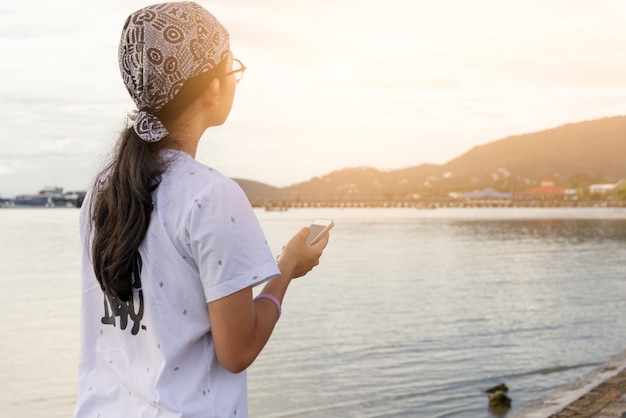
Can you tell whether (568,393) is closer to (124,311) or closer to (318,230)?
(318,230)

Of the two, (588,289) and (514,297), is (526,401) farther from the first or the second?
(588,289)

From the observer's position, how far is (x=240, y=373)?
1713 millimetres

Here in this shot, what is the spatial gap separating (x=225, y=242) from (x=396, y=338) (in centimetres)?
1886

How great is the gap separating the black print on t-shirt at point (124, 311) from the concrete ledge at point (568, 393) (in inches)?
270

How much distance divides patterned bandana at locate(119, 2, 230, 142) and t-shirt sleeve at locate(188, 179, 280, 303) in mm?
274

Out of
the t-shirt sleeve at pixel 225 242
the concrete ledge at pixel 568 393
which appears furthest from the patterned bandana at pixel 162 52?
the concrete ledge at pixel 568 393

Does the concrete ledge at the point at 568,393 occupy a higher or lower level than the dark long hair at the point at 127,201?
lower

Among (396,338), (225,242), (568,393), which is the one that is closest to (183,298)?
(225,242)

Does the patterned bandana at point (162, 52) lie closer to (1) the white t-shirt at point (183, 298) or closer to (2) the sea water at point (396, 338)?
(1) the white t-shirt at point (183, 298)

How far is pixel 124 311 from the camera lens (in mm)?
1747

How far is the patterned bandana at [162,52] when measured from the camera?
170 centimetres

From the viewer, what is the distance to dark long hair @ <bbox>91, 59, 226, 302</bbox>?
5.44ft

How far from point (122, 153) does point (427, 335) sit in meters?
19.1

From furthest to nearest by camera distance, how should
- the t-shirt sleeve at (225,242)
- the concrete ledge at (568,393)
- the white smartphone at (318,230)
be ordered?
the concrete ledge at (568,393), the white smartphone at (318,230), the t-shirt sleeve at (225,242)
